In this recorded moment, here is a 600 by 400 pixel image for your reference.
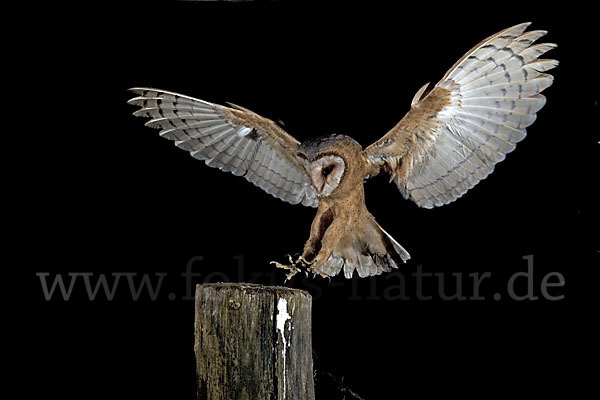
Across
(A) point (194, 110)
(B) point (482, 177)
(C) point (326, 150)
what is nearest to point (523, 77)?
(B) point (482, 177)

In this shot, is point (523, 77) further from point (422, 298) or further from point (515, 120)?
point (422, 298)

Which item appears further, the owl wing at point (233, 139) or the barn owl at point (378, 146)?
the owl wing at point (233, 139)

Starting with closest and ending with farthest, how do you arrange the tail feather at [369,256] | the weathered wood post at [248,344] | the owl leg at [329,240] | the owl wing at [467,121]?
1. the weathered wood post at [248,344]
2. the owl wing at [467,121]
3. the owl leg at [329,240]
4. the tail feather at [369,256]

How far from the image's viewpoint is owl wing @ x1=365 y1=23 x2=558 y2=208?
2.54 m

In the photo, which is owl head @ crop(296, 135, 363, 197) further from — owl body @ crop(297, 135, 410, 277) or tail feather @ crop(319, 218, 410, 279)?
tail feather @ crop(319, 218, 410, 279)

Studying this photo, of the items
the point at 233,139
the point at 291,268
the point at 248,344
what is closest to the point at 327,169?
the point at 291,268

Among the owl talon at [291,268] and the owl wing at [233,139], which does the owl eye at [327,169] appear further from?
the owl talon at [291,268]

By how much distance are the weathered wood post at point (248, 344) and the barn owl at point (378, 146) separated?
0.38 m

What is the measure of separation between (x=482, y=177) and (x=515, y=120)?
0.78 ft

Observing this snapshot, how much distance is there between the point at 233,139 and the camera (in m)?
2.97

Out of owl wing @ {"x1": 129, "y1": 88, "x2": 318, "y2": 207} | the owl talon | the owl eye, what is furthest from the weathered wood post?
owl wing @ {"x1": 129, "y1": 88, "x2": 318, "y2": 207}

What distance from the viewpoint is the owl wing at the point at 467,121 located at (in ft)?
8.33

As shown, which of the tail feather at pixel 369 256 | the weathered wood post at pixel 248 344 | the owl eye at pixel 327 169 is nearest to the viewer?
the weathered wood post at pixel 248 344

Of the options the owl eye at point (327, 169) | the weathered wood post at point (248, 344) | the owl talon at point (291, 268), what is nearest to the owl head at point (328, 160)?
the owl eye at point (327, 169)
